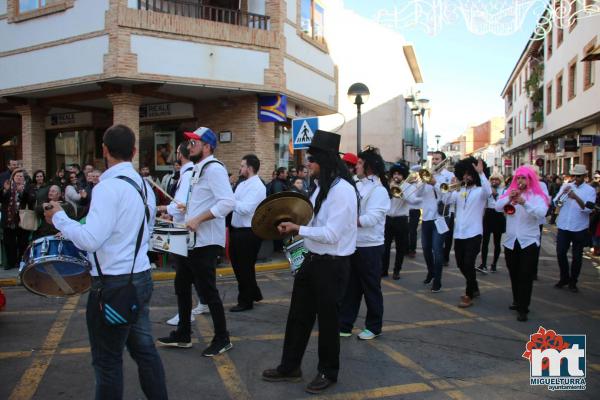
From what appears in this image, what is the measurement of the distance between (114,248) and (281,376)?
191cm

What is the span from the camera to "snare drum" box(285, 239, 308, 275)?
15.8 feet

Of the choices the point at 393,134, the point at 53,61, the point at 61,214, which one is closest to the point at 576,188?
the point at 61,214

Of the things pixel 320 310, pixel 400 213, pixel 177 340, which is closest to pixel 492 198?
pixel 400 213

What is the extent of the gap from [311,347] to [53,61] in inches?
464

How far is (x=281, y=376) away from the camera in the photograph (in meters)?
4.11

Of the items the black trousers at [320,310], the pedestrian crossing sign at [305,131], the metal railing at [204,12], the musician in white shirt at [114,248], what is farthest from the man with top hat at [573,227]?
the metal railing at [204,12]

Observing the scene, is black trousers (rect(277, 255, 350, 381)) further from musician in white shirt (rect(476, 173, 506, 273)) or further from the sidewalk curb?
musician in white shirt (rect(476, 173, 506, 273))

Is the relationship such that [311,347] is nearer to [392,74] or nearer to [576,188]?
[576,188]

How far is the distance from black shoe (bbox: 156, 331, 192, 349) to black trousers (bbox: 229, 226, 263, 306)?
4.89 feet

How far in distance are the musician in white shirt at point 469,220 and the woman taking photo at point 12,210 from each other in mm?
7375

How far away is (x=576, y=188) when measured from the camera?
8.27 m

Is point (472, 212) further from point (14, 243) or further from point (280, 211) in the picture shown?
point (14, 243)

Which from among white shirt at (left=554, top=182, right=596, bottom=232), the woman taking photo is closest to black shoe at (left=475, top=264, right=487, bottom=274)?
white shirt at (left=554, top=182, right=596, bottom=232)

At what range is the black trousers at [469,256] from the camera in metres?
6.61
